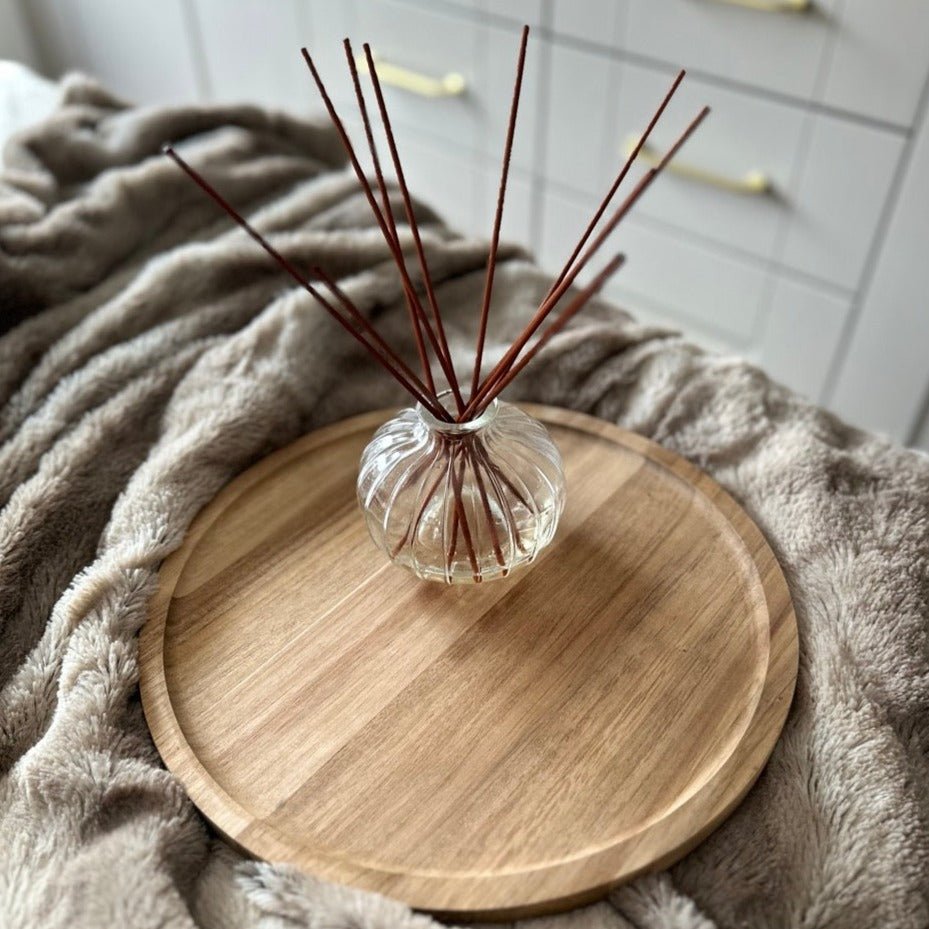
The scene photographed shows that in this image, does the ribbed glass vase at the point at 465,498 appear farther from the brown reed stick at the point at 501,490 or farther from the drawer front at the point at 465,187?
the drawer front at the point at 465,187

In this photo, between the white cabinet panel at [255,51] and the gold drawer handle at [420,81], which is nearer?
the gold drawer handle at [420,81]

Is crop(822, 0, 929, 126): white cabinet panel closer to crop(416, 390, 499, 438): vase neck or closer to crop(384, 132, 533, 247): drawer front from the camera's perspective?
crop(384, 132, 533, 247): drawer front

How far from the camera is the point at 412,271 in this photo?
0.95 metres

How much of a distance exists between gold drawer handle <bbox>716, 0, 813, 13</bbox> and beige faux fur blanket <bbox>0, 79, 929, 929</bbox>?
1.61ft

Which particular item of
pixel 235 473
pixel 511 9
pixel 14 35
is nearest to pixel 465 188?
pixel 511 9

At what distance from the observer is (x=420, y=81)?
1.51m

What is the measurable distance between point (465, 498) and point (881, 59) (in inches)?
32.1

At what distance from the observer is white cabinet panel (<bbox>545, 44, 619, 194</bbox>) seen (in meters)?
1.34

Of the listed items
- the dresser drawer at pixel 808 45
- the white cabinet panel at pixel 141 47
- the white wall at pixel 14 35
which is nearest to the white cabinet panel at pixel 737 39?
the dresser drawer at pixel 808 45

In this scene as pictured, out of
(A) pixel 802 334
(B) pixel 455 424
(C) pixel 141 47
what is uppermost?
(B) pixel 455 424

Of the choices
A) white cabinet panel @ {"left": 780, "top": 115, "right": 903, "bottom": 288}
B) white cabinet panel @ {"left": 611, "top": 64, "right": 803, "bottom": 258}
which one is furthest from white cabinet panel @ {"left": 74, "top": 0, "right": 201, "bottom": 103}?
white cabinet panel @ {"left": 780, "top": 115, "right": 903, "bottom": 288}

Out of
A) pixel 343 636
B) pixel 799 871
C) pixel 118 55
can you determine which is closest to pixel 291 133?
pixel 343 636

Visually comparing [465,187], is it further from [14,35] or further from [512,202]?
[14,35]

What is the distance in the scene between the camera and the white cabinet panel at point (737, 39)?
1.14 metres
